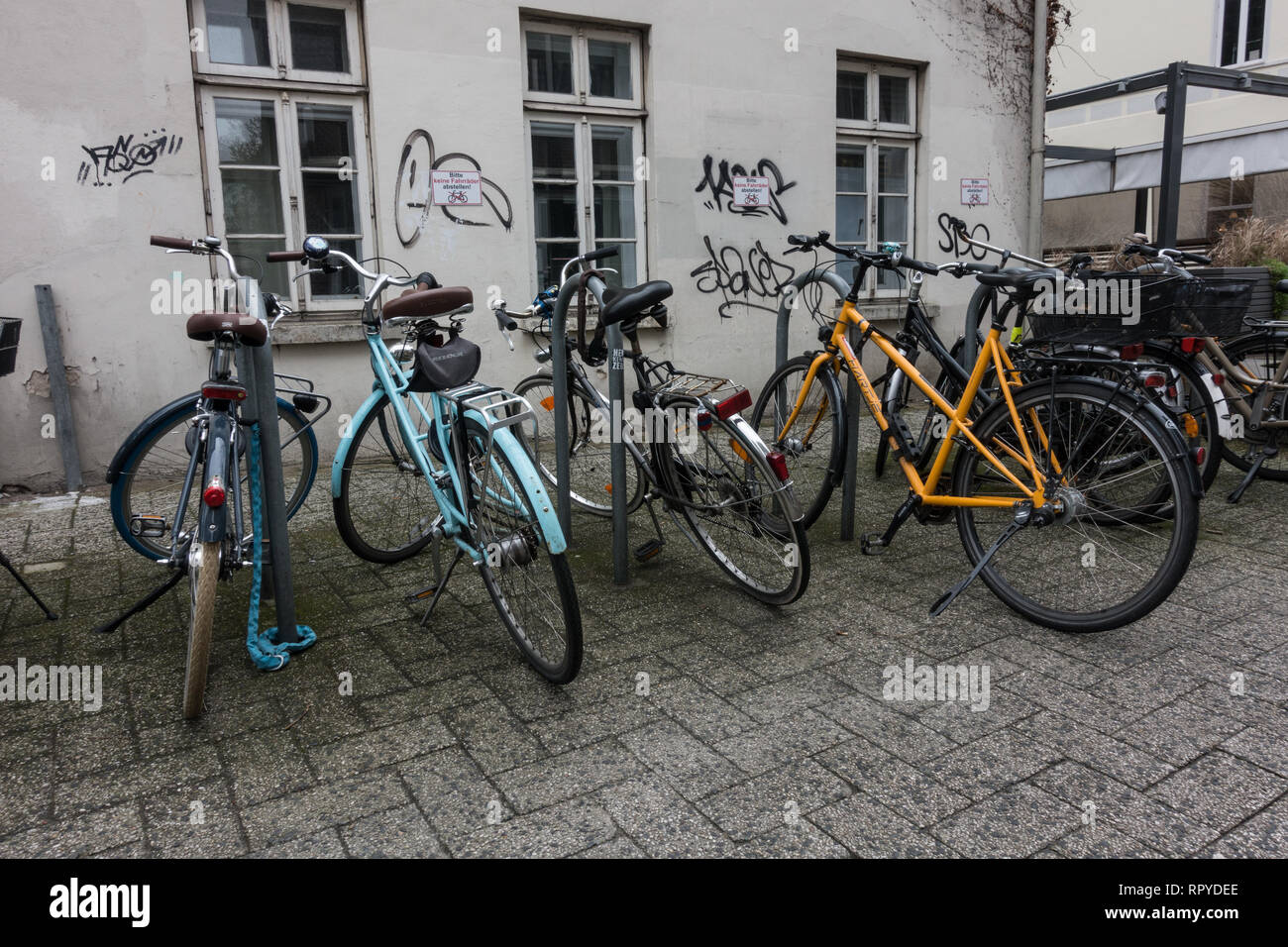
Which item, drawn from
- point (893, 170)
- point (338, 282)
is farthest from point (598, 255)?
point (893, 170)

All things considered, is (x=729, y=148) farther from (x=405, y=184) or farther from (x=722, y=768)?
(x=722, y=768)

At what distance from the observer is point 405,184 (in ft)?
22.0

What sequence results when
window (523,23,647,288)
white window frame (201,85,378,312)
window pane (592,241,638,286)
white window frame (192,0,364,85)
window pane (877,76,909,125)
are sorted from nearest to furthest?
white window frame (192,0,364,85) < white window frame (201,85,378,312) < window (523,23,647,288) < window pane (592,241,638,286) < window pane (877,76,909,125)

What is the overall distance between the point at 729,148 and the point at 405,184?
2.77m

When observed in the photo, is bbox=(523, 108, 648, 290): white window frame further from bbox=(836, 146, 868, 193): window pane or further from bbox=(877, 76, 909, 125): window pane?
bbox=(877, 76, 909, 125): window pane

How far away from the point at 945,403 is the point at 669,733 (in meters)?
1.81

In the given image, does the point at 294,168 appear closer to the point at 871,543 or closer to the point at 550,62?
the point at 550,62

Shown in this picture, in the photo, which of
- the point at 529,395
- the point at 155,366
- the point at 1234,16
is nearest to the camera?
the point at 529,395

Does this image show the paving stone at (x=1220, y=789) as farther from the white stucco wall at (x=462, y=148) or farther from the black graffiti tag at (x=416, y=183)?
the black graffiti tag at (x=416, y=183)

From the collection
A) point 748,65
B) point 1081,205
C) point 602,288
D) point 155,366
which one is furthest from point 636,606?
point 1081,205

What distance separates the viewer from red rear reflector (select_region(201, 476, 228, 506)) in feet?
9.09

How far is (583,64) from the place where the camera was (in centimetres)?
738

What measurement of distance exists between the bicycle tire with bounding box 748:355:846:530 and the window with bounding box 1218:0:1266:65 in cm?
1573

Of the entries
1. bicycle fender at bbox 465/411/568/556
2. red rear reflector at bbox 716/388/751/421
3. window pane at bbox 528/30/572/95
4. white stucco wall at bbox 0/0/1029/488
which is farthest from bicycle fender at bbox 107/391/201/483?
window pane at bbox 528/30/572/95
